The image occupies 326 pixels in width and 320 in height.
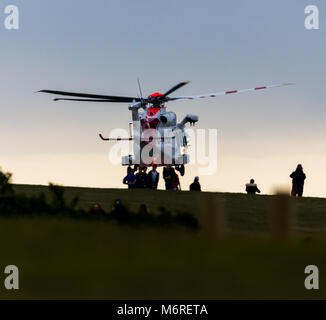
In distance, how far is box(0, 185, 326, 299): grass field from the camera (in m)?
7.92

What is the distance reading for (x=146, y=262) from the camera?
363 inches

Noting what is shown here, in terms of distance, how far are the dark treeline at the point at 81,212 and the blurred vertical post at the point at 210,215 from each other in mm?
633

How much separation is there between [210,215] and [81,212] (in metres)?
3.31

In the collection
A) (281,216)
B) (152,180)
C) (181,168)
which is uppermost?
(181,168)

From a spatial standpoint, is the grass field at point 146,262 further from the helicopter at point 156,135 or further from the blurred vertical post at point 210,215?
the helicopter at point 156,135

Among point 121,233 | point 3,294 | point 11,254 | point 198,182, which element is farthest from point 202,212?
point 198,182

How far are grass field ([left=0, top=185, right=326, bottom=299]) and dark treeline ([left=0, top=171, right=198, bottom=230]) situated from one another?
1.22 ft

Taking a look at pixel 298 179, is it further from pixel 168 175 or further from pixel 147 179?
pixel 147 179

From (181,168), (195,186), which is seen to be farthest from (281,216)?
(181,168)

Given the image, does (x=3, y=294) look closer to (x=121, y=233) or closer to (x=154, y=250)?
(x=154, y=250)

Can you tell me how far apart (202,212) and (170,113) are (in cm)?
4018

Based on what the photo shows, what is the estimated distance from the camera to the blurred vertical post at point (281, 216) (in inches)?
505

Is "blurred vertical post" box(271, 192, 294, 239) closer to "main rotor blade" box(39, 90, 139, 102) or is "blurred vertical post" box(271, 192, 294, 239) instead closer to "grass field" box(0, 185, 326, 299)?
"grass field" box(0, 185, 326, 299)
